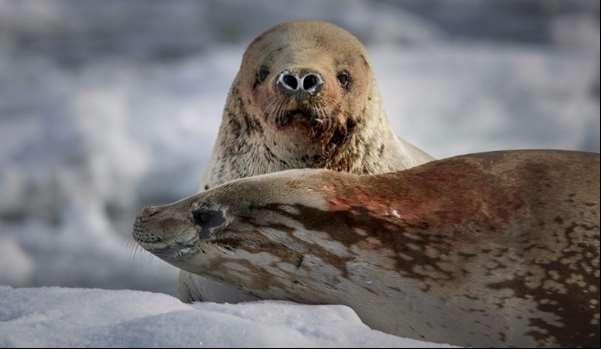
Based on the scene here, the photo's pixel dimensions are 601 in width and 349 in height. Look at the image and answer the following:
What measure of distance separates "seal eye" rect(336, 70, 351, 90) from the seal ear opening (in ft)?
5.24

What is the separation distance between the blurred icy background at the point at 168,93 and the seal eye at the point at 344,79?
312cm

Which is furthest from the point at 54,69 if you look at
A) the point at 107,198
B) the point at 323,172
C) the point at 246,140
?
the point at 323,172

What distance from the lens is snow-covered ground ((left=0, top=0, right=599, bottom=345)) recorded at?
902 centimetres

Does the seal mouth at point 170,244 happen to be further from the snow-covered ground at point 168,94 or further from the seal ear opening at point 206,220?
the snow-covered ground at point 168,94

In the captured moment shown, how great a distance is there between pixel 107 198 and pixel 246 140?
489 cm

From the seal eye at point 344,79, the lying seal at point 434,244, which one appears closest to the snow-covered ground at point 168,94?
the seal eye at point 344,79

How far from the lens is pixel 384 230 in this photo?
10.1 feet

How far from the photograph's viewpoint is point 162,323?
2508 mm

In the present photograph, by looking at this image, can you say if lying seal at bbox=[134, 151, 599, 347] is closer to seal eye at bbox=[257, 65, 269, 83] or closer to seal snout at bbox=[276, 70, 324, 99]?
seal snout at bbox=[276, 70, 324, 99]

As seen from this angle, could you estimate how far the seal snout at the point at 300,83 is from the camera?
4.47 meters

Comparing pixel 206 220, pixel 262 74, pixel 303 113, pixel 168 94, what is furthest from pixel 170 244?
pixel 168 94

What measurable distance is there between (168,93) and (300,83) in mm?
7500

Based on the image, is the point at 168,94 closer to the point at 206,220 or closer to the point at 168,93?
the point at 168,93

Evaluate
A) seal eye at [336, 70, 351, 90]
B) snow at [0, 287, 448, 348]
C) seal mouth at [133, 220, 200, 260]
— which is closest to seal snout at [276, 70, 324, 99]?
seal eye at [336, 70, 351, 90]
